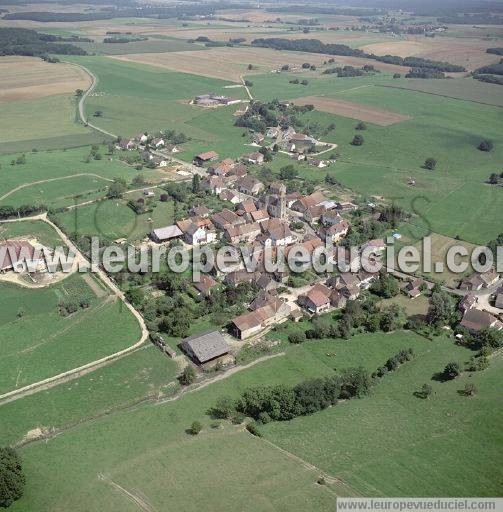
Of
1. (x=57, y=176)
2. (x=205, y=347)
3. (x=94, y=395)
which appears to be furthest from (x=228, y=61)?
(x=94, y=395)

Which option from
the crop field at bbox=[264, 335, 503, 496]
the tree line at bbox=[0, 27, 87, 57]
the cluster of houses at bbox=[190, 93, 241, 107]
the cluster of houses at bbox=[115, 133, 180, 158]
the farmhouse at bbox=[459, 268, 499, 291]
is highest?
the tree line at bbox=[0, 27, 87, 57]

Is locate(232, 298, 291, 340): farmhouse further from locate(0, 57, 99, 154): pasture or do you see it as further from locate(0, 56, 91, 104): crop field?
locate(0, 56, 91, 104): crop field

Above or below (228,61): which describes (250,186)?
below

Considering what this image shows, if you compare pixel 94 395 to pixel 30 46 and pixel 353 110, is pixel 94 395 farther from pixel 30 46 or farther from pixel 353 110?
pixel 30 46

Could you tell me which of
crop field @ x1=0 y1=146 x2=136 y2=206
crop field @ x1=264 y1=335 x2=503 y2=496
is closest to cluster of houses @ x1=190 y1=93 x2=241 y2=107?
crop field @ x1=0 y1=146 x2=136 y2=206

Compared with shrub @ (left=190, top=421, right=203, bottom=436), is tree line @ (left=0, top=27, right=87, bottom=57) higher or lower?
higher

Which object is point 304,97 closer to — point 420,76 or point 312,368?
point 420,76
